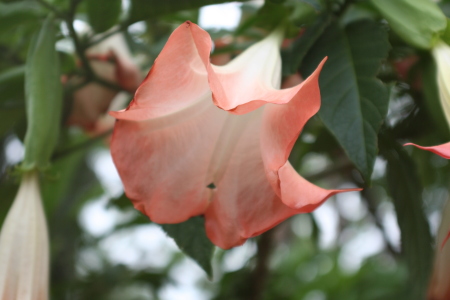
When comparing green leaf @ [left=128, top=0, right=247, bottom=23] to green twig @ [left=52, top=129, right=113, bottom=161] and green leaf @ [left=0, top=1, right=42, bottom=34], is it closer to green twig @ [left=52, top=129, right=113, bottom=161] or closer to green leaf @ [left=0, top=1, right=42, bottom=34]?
green leaf @ [left=0, top=1, right=42, bottom=34]

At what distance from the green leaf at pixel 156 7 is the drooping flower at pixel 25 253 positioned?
231mm

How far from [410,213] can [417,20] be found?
237mm

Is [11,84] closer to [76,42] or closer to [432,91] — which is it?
[76,42]

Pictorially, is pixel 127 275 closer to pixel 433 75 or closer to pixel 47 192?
pixel 47 192

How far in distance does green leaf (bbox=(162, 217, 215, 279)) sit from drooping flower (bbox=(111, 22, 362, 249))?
0.17ft

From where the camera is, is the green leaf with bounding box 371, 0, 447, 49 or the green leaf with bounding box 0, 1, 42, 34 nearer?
the green leaf with bounding box 371, 0, 447, 49

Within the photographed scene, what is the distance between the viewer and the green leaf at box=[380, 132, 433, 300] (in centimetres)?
60

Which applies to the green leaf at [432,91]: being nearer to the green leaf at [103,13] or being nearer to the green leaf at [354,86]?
the green leaf at [354,86]

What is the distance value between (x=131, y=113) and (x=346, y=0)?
0.99 ft

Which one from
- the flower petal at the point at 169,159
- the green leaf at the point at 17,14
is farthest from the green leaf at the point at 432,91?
the green leaf at the point at 17,14

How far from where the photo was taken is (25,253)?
0.49 meters

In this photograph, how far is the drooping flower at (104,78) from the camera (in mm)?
775

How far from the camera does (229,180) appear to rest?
0.46 metres

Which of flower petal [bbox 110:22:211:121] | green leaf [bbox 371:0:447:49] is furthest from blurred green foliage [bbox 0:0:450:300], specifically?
flower petal [bbox 110:22:211:121]
